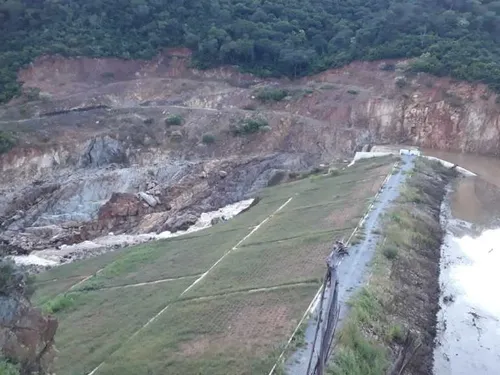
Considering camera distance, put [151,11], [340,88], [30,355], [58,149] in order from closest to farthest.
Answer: [30,355], [58,149], [340,88], [151,11]

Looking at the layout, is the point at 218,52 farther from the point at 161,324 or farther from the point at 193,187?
the point at 161,324

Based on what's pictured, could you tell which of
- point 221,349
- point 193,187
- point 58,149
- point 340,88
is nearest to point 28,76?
point 58,149

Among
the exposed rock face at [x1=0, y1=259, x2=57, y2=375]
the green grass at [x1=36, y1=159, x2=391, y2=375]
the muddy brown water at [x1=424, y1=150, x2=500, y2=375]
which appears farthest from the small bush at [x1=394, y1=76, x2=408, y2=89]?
the exposed rock face at [x1=0, y1=259, x2=57, y2=375]

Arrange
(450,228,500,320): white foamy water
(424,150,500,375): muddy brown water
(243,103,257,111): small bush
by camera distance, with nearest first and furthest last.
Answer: (424,150,500,375): muddy brown water < (450,228,500,320): white foamy water < (243,103,257,111): small bush

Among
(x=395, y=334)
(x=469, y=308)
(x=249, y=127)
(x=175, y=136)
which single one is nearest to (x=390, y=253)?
(x=469, y=308)

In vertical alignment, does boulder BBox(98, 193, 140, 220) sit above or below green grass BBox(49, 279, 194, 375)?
below

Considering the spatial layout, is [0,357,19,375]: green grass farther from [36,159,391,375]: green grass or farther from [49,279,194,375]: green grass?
[49,279,194,375]: green grass

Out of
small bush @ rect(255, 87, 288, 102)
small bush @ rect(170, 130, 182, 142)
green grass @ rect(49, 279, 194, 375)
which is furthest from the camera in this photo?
small bush @ rect(255, 87, 288, 102)
